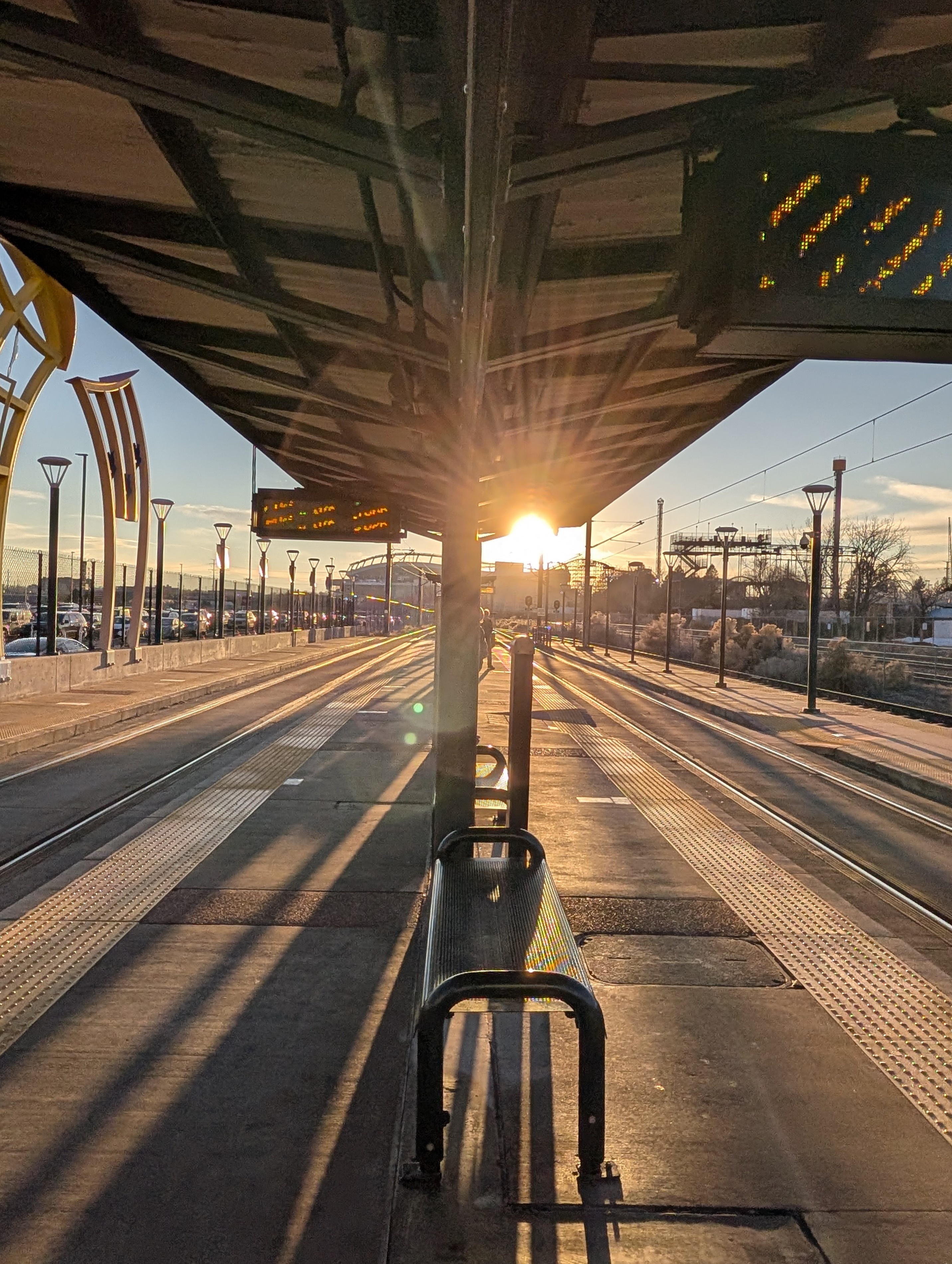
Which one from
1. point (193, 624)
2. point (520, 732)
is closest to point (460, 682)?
point (520, 732)

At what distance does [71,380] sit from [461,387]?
19.1 metres

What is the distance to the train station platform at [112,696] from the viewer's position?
14.7 metres

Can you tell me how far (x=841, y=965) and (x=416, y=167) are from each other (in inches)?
181

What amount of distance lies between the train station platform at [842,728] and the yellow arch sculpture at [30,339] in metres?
14.3

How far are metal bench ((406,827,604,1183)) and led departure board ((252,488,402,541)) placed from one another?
6.60 meters

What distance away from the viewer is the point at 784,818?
9.98m

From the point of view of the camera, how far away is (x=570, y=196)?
511 centimetres

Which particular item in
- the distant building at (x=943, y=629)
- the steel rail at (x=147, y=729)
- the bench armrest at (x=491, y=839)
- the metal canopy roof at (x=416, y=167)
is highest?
the metal canopy roof at (x=416, y=167)

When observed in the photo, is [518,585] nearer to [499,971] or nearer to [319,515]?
[319,515]

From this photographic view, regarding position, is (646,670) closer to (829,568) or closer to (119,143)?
(119,143)

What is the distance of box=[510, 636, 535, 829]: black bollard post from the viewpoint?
22.6 ft

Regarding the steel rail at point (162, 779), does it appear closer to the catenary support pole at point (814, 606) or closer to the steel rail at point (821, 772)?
the steel rail at point (821, 772)

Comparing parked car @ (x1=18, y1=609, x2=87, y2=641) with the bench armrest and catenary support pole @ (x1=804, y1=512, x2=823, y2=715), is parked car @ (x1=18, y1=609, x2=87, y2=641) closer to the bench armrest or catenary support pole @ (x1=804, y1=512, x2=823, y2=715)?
catenary support pole @ (x1=804, y1=512, x2=823, y2=715)

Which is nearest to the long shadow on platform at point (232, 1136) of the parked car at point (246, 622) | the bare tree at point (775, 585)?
the parked car at point (246, 622)
